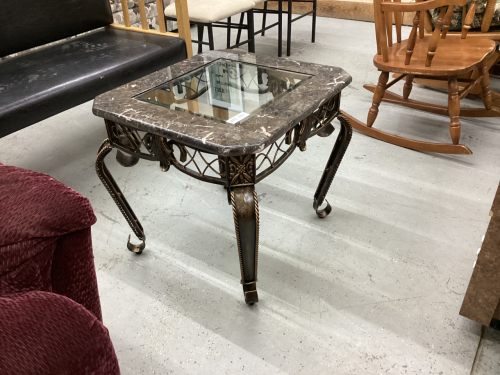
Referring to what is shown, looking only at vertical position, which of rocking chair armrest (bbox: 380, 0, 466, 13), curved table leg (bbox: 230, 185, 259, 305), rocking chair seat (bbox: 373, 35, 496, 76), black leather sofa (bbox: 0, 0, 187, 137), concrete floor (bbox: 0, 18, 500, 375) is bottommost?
concrete floor (bbox: 0, 18, 500, 375)

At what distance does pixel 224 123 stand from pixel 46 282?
20.6 inches

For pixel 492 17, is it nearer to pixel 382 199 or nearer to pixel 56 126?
pixel 382 199

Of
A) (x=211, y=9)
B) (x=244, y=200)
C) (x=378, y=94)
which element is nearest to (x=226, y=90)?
(x=244, y=200)

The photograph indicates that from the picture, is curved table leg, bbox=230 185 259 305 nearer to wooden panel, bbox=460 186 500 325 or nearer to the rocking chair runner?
wooden panel, bbox=460 186 500 325

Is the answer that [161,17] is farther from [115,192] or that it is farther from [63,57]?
[115,192]

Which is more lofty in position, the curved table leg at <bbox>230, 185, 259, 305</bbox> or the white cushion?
the white cushion

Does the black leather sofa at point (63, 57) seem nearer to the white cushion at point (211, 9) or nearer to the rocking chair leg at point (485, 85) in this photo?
the white cushion at point (211, 9)

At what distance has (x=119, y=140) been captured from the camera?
3.68ft

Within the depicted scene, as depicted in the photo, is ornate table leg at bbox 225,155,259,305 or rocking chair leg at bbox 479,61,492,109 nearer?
ornate table leg at bbox 225,155,259,305

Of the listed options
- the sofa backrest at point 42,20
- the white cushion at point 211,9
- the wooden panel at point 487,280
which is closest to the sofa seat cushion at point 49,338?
the wooden panel at point 487,280

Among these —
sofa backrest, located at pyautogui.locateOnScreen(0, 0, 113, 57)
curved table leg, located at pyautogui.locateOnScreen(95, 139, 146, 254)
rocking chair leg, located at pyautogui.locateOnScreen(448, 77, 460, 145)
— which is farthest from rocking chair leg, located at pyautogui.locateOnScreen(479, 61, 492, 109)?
sofa backrest, located at pyautogui.locateOnScreen(0, 0, 113, 57)

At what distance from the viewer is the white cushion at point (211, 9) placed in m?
2.31

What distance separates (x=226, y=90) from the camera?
1.17m

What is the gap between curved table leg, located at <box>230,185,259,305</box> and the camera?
0.97 metres
